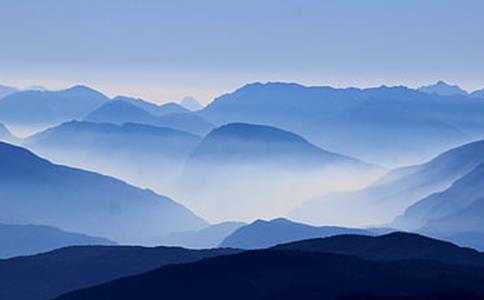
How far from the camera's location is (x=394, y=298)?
11831 centimetres

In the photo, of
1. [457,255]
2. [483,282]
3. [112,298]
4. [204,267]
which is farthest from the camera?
[457,255]

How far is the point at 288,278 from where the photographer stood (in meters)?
159

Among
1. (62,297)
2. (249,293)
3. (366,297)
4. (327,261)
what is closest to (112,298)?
(62,297)

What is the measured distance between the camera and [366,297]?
12000cm

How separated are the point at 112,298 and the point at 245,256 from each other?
30916mm

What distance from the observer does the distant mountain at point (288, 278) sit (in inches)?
5566

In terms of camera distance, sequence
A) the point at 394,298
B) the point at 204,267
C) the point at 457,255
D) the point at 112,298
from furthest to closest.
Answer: the point at 457,255 < the point at 204,267 < the point at 112,298 < the point at 394,298

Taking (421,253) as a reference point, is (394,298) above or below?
below

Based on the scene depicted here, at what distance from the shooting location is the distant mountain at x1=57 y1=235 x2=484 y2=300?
141m

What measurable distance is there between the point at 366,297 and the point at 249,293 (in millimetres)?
33651

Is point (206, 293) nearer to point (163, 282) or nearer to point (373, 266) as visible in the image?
point (163, 282)

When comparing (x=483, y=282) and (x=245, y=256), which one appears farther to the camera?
(x=245, y=256)

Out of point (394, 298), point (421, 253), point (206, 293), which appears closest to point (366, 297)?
point (394, 298)

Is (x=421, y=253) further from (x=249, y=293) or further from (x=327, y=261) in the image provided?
(x=249, y=293)
